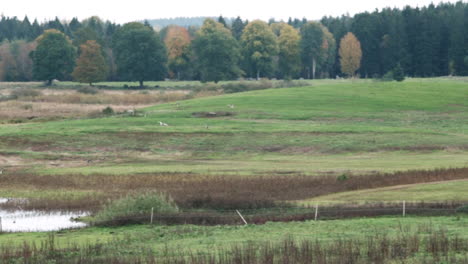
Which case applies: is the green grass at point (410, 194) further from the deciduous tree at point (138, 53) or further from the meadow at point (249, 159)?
the deciduous tree at point (138, 53)

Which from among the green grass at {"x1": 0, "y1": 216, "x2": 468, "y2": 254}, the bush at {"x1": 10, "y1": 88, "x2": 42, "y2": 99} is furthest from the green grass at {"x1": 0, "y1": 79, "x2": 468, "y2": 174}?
the bush at {"x1": 10, "y1": 88, "x2": 42, "y2": 99}

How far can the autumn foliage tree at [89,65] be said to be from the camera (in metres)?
163

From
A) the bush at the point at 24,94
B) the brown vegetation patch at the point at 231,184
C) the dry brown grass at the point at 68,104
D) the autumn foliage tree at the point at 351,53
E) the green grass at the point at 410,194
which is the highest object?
the autumn foliage tree at the point at 351,53

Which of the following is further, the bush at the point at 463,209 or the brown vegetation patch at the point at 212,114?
the brown vegetation patch at the point at 212,114

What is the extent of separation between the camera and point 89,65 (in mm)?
162750

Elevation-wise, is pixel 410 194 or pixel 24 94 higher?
pixel 410 194

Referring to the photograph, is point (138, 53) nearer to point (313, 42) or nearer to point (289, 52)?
point (289, 52)

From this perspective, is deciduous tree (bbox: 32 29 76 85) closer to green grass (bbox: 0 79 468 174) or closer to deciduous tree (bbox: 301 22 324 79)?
deciduous tree (bbox: 301 22 324 79)

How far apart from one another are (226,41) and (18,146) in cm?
9324

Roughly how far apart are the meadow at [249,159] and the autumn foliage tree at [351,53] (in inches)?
1841

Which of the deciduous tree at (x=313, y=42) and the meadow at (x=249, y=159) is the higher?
the deciduous tree at (x=313, y=42)

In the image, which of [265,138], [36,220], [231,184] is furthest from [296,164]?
[36,220]

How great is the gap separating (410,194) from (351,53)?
132577 millimetres

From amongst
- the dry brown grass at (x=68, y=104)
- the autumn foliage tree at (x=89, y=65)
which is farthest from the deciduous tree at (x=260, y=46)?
the dry brown grass at (x=68, y=104)
